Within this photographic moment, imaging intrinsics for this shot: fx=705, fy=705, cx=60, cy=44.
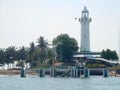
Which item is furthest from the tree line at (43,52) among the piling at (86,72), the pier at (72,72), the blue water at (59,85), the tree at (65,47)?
the blue water at (59,85)

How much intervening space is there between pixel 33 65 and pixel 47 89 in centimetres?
9697

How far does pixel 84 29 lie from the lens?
18412 centimetres

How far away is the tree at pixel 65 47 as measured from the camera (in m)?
187

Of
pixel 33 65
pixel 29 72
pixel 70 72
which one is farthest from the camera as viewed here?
pixel 33 65

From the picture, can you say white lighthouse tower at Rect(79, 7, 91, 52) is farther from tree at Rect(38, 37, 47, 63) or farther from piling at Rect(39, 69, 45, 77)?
piling at Rect(39, 69, 45, 77)

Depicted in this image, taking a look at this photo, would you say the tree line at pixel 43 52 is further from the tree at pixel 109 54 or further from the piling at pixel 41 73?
the piling at pixel 41 73

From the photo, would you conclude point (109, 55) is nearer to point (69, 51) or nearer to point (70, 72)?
point (69, 51)

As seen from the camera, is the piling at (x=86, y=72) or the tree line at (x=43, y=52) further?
the tree line at (x=43, y=52)

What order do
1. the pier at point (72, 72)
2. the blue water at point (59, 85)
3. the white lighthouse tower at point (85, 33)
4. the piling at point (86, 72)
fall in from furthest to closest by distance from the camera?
the white lighthouse tower at point (85, 33) < the pier at point (72, 72) < the piling at point (86, 72) < the blue water at point (59, 85)

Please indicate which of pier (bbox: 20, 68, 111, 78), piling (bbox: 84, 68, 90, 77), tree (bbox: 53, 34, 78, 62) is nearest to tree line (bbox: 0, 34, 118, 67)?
tree (bbox: 53, 34, 78, 62)

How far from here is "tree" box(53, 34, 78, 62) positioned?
187000 mm

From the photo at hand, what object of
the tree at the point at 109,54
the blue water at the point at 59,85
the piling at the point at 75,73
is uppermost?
the tree at the point at 109,54

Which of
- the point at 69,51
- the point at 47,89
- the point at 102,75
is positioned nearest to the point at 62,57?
the point at 69,51

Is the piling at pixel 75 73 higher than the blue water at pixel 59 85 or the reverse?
higher
